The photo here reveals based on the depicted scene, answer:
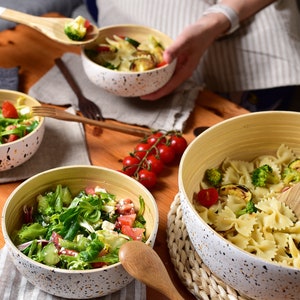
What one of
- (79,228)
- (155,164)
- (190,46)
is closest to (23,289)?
(79,228)

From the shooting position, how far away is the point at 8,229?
1.28m

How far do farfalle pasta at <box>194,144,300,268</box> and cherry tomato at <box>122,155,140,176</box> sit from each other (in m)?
0.23

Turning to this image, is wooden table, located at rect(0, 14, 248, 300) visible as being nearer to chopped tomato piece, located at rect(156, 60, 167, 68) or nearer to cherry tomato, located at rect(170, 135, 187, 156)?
cherry tomato, located at rect(170, 135, 187, 156)

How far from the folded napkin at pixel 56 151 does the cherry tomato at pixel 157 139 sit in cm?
20

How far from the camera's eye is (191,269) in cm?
130

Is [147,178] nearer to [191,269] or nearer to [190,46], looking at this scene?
[191,269]

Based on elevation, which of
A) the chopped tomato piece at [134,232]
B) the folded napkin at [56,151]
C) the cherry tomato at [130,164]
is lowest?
the folded napkin at [56,151]

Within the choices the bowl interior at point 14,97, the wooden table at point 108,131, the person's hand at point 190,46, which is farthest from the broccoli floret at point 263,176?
the bowl interior at point 14,97

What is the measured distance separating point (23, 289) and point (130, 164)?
507 millimetres

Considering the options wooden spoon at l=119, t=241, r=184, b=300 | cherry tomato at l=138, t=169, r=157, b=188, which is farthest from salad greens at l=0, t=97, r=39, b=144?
wooden spoon at l=119, t=241, r=184, b=300

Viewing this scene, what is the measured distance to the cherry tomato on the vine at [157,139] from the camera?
1.70 metres

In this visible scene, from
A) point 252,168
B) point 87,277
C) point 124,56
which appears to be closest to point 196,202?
point 252,168

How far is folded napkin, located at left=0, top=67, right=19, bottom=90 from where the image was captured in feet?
6.25

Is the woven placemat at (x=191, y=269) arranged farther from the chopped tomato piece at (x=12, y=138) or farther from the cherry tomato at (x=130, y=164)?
the chopped tomato piece at (x=12, y=138)
